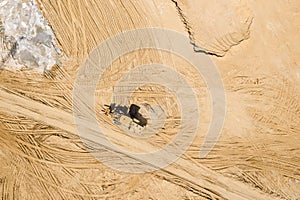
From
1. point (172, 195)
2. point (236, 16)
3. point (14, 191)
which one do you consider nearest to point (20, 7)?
point (14, 191)

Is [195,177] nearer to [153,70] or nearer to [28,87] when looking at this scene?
[153,70]

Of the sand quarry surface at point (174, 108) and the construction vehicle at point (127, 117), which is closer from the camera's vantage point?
the sand quarry surface at point (174, 108)

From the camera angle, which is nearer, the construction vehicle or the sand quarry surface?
the sand quarry surface

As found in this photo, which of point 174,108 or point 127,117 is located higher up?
point 174,108
